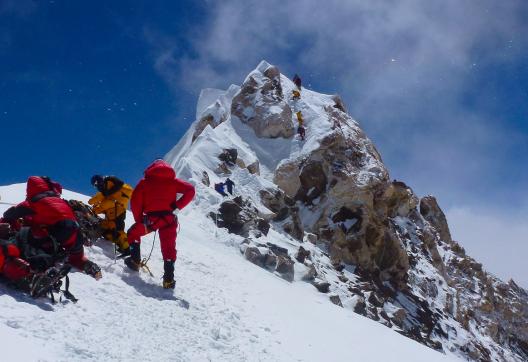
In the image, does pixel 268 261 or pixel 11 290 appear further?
pixel 268 261

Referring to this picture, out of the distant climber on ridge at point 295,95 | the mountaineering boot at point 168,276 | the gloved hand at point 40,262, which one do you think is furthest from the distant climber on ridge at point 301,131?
the gloved hand at point 40,262

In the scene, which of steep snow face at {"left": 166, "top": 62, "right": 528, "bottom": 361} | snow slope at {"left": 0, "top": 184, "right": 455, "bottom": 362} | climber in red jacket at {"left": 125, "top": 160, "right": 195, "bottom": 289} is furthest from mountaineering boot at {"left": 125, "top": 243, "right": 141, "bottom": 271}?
steep snow face at {"left": 166, "top": 62, "right": 528, "bottom": 361}

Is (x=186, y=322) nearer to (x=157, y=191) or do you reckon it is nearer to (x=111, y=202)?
(x=157, y=191)

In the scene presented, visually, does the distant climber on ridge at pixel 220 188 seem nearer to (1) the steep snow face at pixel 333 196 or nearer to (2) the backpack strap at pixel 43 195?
(1) the steep snow face at pixel 333 196

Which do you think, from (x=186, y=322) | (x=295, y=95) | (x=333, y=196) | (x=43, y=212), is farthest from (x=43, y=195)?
(x=295, y=95)

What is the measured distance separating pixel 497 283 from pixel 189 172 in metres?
63.9

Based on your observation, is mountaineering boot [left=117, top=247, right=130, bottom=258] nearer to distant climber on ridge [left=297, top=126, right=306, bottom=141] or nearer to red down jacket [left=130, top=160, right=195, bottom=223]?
red down jacket [left=130, top=160, right=195, bottom=223]

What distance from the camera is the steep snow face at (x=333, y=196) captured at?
86.0 feet

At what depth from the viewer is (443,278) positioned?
4388cm

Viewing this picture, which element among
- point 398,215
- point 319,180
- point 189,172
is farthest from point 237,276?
point 398,215

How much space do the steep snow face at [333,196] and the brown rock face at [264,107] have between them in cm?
8

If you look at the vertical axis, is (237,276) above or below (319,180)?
below

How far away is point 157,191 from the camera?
7879 millimetres

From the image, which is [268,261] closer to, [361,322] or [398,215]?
[361,322]
